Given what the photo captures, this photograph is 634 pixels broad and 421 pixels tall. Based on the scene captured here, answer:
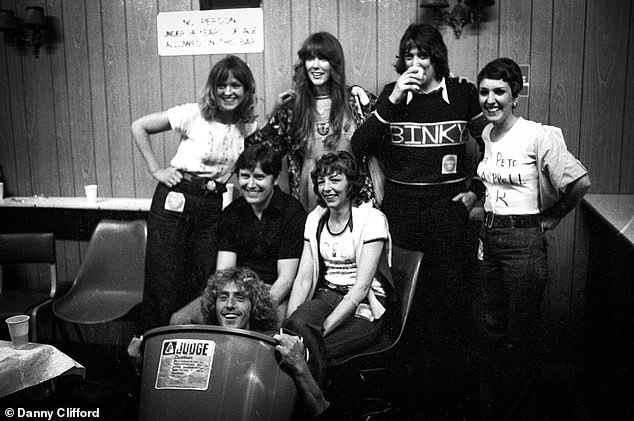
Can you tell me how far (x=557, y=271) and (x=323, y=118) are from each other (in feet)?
4.35

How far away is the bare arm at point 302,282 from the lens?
226 cm

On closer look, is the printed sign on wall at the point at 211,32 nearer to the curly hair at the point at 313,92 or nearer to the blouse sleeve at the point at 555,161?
the curly hair at the point at 313,92

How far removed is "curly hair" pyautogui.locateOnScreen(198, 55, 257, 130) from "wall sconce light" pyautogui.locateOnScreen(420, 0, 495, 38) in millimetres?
841

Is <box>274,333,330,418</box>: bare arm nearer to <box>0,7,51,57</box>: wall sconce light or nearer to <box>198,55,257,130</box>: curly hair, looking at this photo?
<box>198,55,257,130</box>: curly hair

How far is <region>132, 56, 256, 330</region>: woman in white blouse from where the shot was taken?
2609 millimetres

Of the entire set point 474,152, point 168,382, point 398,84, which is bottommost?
point 168,382

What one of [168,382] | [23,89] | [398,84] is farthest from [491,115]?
[23,89]

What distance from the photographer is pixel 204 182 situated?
2.72 meters

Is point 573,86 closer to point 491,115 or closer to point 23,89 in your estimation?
point 491,115

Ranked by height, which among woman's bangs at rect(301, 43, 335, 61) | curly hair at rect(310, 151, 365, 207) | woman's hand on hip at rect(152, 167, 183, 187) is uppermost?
woman's bangs at rect(301, 43, 335, 61)

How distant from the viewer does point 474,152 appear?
9.41 feet

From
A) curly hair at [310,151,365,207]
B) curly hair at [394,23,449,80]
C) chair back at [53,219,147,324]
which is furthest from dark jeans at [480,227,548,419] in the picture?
chair back at [53,219,147,324]

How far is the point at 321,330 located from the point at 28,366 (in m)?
0.91

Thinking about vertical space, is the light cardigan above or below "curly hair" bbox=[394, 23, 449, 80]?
below
